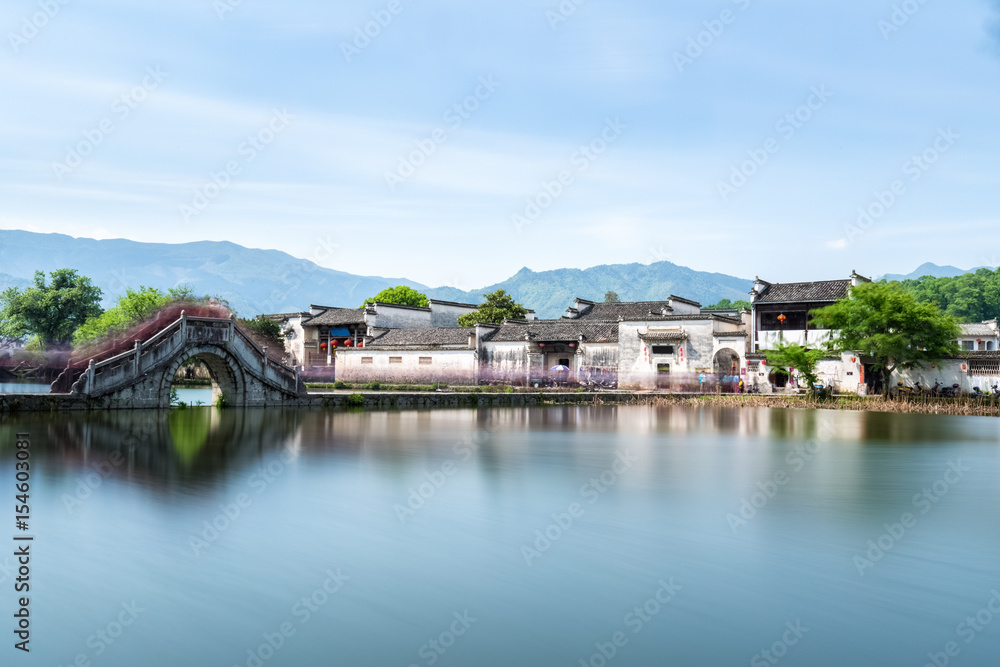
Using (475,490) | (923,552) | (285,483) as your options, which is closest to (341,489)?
(285,483)

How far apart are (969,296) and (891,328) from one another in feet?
174

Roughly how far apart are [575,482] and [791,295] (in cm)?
A: 3320

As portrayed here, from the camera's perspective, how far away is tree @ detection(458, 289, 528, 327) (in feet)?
189

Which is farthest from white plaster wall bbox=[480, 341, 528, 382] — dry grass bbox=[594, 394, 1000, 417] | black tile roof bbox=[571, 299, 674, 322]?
dry grass bbox=[594, 394, 1000, 417]

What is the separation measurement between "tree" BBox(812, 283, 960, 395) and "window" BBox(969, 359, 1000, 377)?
2.99ft

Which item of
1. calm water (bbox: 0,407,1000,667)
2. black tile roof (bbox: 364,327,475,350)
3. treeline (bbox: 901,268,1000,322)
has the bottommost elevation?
calm water (bbox: 0,407,1000,667)

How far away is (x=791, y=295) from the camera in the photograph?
141 ft

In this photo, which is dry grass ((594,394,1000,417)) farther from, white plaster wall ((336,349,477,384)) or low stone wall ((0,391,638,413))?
white plaster wall ((336,349,477,384))

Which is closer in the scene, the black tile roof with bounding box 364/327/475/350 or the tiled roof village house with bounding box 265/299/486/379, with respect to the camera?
the black tile roof with bounding box 364/327/475/350

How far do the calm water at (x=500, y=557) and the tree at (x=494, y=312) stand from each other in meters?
40.8

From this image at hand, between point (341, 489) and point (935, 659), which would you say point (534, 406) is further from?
point (935, 659)

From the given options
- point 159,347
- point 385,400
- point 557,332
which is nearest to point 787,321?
point 557,332

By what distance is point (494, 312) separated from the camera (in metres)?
58.0

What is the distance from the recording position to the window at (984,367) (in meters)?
33.1
